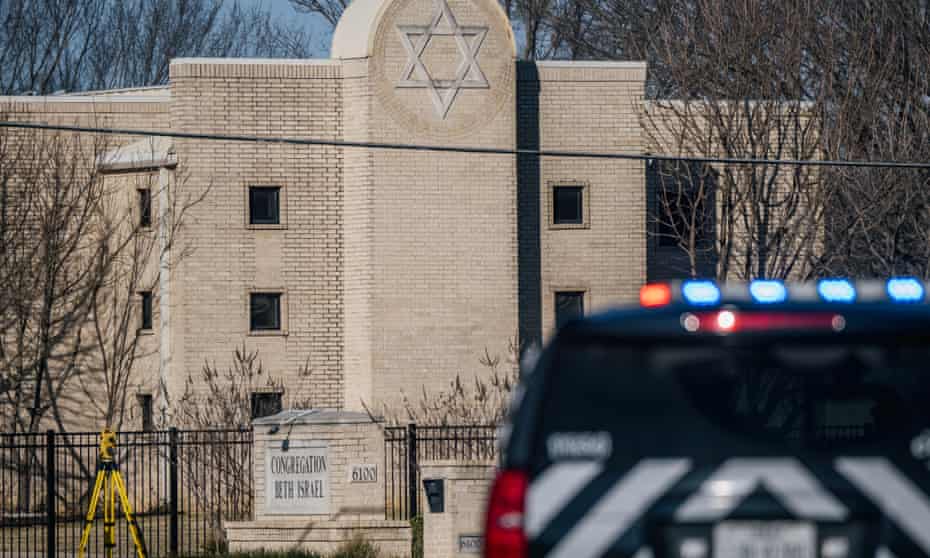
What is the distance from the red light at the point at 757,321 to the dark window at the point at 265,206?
24.9m

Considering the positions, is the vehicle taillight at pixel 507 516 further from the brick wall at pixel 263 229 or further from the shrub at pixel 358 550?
the brick wall at pixel 263 229

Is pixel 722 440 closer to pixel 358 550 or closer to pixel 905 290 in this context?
pixel 905 290

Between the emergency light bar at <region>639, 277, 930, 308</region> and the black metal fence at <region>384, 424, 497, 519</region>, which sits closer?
the emergency light bar at <region>639, 277, 930, 308</region>

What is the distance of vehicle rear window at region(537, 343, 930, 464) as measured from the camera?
6.18 meters

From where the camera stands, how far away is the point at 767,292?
251 inches

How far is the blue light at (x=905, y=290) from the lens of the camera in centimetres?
665

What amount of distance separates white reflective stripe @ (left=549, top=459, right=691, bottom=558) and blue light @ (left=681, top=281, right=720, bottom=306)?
609 millimetres

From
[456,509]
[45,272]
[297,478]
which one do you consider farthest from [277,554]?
[45,272]

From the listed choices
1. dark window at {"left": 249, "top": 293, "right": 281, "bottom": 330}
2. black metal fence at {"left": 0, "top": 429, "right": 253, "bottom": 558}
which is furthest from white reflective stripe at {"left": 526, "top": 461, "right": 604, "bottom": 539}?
dark window at {"left": 249, "top": 293, "right": 281, "bottom": 330}

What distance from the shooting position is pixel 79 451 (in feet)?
99.6

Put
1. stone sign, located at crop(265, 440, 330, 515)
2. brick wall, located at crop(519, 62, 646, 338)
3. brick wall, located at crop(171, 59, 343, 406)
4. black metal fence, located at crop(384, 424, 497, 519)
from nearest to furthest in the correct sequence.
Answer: stone sign, located at crop(265, 440, 330, 515) < black metal fence, located at crop(384, 424, 497, 519) < brick wall, located at crop(171, 59, 343, 406) < brick wall, located at crop(519, 62, 646, 338)

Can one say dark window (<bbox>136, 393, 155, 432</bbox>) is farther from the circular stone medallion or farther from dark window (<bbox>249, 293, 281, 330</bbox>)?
the circular stone medallion

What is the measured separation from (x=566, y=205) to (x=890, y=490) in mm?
25059

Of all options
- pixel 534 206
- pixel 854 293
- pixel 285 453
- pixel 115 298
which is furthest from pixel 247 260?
pixel 854 293
